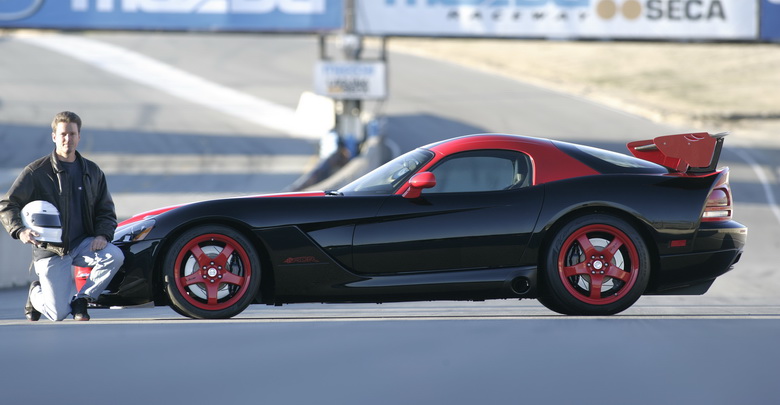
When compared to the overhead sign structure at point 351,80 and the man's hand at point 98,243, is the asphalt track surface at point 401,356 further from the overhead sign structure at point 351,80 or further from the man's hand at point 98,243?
the overhead sign structure at point 351,80

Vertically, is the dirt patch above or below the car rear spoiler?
above

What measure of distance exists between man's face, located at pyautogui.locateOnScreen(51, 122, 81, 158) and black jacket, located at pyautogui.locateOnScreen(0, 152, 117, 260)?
0.22 feet

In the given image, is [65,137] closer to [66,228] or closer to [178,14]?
[66,228]

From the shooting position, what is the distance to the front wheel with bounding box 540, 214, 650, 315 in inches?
258

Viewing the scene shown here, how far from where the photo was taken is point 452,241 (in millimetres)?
6535

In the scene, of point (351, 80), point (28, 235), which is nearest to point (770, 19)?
point (351, 80)

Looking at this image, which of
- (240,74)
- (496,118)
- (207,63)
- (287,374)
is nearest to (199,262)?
(287,374)

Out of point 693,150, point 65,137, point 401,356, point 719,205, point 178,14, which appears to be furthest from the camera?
point 178,14

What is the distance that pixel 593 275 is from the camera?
6.59 m

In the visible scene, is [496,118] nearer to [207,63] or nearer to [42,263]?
[207,63]

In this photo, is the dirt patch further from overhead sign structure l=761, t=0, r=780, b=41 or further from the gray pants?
the gray pants

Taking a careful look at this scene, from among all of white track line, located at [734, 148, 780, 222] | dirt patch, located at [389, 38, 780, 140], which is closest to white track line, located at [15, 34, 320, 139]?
dirt patch, located at [389, 38, 780, 140]

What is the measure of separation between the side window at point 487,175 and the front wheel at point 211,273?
1.27 m

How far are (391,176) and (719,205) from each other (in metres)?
2.12
